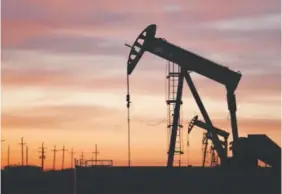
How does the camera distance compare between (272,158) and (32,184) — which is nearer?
(272,158)

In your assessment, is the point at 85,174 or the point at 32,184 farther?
the point at 32,184

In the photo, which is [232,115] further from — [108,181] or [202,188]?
[108,181]

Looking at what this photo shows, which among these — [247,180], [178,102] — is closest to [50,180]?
[178,102]

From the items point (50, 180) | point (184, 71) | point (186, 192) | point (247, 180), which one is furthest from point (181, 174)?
point (50, 180)

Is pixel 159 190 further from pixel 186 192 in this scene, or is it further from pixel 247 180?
pixel 247 180

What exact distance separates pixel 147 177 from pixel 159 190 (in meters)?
0.97

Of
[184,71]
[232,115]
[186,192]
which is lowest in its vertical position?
[186,192]

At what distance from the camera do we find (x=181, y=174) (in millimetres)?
36094

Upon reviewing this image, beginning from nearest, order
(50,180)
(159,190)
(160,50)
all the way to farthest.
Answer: (159,190) → (160,50) → (50,180)

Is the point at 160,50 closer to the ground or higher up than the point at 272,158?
higher up

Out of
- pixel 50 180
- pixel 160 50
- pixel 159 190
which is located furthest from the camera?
pixel 50 180

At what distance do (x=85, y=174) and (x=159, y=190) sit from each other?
4.30 meters

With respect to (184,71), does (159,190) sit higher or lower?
lower

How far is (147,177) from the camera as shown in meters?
35.8
